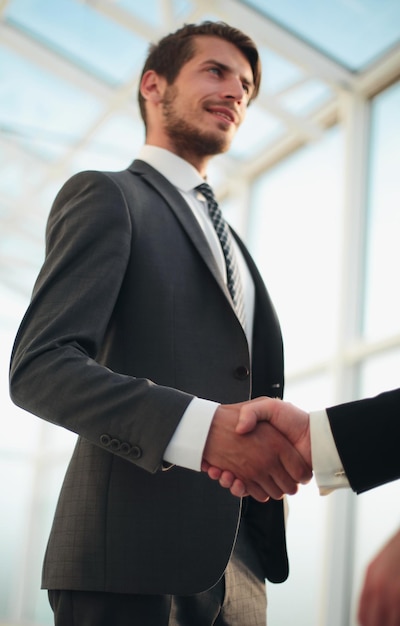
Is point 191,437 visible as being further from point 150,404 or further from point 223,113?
point 223,113

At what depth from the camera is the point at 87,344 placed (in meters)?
1.71

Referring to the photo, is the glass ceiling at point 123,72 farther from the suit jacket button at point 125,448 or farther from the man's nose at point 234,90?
the suit jacket button at point 125,448

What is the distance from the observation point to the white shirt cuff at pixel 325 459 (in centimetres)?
156

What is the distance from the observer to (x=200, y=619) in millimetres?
1711

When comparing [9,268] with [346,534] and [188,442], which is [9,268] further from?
[188,442]

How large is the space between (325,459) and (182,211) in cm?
79

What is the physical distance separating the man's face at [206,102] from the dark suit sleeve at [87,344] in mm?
516

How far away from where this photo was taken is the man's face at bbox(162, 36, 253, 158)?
7.73 ft

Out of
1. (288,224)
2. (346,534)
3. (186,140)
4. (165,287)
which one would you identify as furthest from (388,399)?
(288,224)

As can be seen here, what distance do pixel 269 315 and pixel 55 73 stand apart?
6.96 m

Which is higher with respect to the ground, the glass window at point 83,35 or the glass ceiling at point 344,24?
the glass window at point 83,35

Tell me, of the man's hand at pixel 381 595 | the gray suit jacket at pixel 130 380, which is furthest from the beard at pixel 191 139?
the man's hand at pixel 381 595

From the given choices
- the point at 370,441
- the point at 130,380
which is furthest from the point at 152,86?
the point at 370,441

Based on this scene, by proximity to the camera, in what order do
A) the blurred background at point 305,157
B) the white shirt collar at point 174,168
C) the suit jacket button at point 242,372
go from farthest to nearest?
the blurred background at point 305,157
the white shirt collar at point 174,168
the suit jacket button at point 242,372
